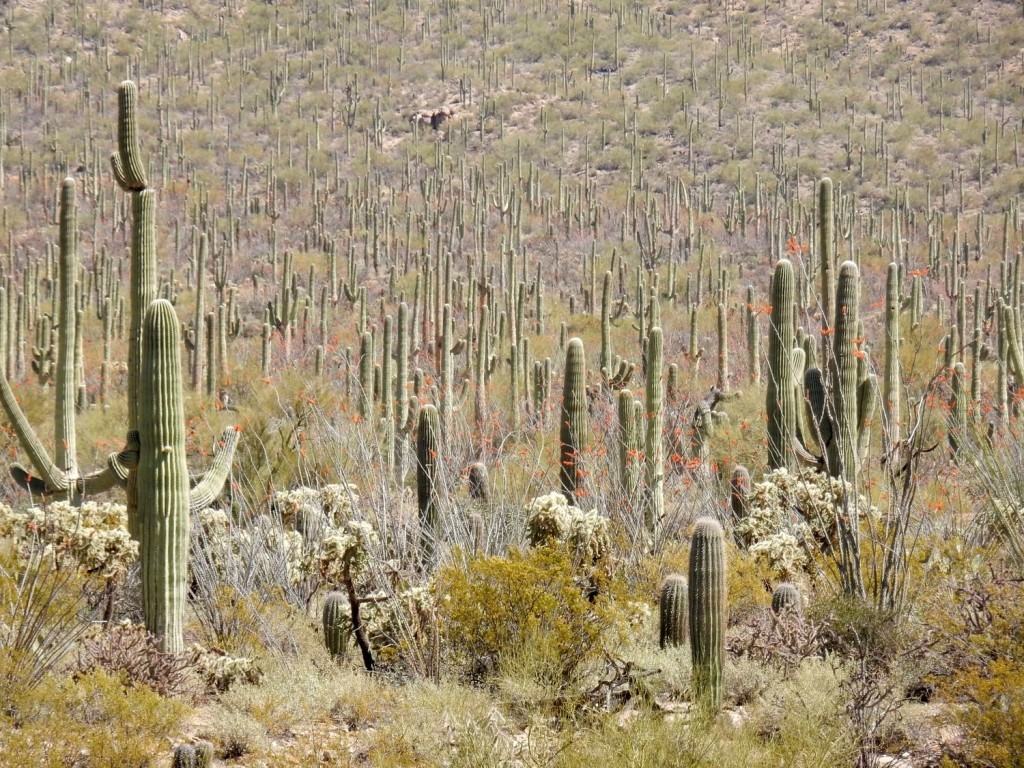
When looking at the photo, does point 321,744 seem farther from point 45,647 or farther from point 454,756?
point 45,647

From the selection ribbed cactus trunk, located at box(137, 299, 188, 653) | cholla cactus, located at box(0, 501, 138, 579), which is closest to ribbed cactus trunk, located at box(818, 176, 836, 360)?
ribbed cactus trunk, located at box(137, 299, 188, 653)

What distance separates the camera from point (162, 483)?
25.3ft

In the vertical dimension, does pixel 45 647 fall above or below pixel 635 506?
above

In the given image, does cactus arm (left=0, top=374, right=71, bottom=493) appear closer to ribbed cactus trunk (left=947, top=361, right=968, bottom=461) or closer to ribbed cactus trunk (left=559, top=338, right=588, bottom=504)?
ribbed cactus trunk (left=559, top=338, right=588, bottom=504)

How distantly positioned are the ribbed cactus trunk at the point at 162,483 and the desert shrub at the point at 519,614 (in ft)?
5.54

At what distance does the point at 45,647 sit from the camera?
6867 mm

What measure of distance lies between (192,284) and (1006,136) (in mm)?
28852

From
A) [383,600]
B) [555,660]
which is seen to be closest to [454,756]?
[555,660]

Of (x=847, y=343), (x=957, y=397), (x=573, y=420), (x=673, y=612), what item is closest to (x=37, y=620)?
(x=673, y=612)

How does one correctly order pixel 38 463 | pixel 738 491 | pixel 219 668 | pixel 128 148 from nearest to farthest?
pixel 219 668
pixel 128 148
pixel 38 463
pixel 738 491

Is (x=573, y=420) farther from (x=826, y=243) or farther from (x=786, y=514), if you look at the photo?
(x=826, y=243)

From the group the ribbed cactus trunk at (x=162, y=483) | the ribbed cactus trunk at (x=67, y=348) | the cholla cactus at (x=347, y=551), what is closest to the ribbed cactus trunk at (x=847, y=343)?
the cholla cactus at (x=347, y=551)

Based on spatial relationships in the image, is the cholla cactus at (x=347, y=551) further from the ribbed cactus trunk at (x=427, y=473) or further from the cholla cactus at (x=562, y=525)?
the ribbed cactus trunk at (x=427, y=473)

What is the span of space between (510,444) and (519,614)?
9.73m
